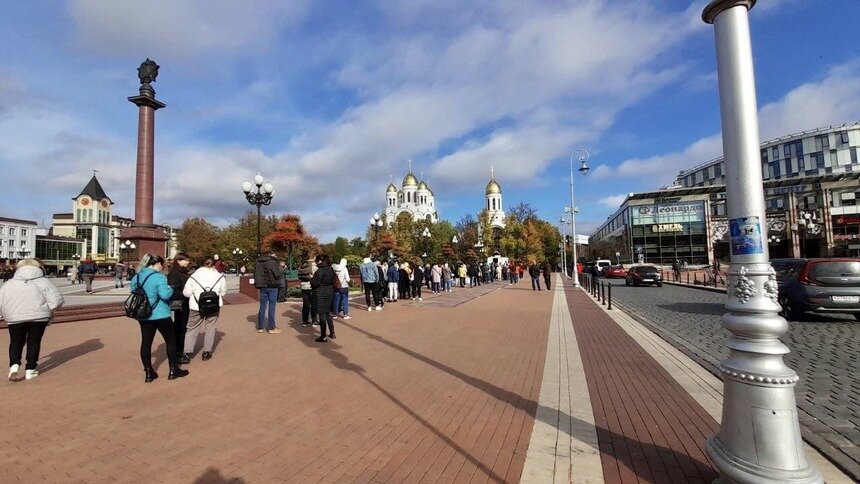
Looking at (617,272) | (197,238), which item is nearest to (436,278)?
(617,272)

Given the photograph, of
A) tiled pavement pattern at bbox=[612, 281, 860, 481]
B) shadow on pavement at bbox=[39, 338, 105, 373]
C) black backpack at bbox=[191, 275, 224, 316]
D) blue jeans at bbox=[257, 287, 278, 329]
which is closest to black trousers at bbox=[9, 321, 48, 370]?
shadow on pavement at bbox=[39, 338, 105, 373]

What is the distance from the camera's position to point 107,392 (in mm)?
5441

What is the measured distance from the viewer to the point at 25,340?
628 centimetres

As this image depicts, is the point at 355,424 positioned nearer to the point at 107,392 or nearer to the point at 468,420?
the point at 468,420

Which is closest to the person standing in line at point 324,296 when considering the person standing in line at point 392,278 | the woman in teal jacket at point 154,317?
the woman in teal jacket at point 154,317

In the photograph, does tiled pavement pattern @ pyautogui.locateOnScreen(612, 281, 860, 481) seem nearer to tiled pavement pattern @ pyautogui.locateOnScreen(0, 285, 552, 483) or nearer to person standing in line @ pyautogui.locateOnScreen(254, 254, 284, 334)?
tiled pavement pattern @ pyautogui.locateOnScreen(0, 285, 552, 483)

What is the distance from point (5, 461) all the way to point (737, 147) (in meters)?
5.97

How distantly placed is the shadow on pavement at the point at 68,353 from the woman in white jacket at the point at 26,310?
24.2 inches

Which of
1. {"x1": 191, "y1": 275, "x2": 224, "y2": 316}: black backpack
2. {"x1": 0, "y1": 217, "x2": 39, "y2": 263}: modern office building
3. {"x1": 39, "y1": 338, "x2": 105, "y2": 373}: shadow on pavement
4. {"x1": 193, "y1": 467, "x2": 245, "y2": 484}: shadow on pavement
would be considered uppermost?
{"x1": 0, "y1": 217, "x2": 39, "y2": 263}: modern office building

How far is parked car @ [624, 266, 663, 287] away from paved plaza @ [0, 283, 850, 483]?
75.5 ft

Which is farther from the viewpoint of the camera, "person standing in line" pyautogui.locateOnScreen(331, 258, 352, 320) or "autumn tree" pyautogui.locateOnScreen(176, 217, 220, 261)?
"autumn tree" pyautogui.locateOnScreen(176, 217, 220, 261)

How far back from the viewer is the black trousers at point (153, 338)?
593 centimetres

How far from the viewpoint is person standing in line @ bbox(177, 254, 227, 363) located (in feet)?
23.1

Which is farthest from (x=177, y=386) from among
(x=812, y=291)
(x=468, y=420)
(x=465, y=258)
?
(x=465, y=258)
